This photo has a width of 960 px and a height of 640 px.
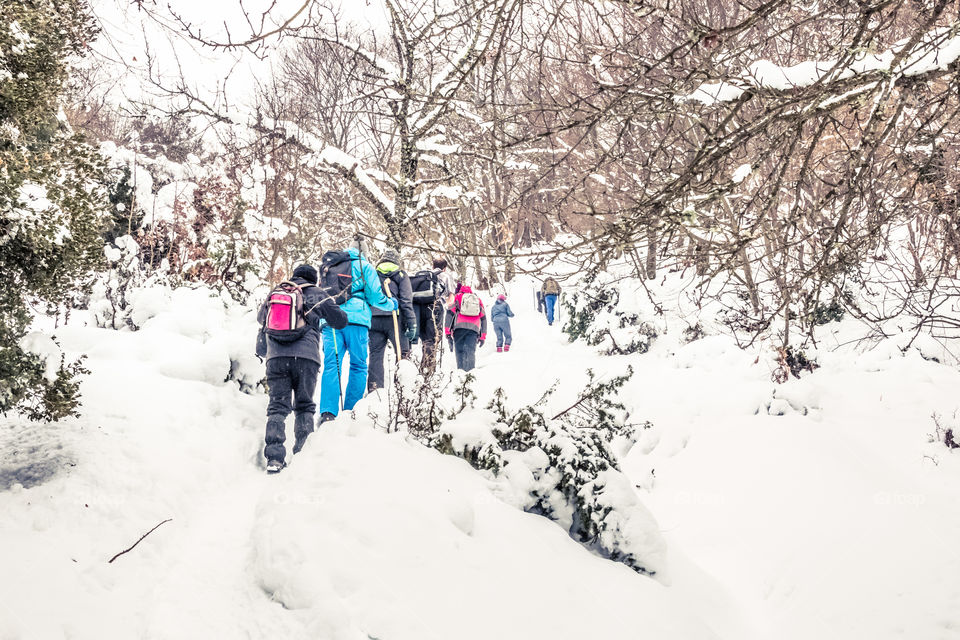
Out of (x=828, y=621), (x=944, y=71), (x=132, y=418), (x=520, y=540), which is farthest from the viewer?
(x=132, y=418)

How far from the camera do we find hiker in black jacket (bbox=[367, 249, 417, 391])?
21.3ft

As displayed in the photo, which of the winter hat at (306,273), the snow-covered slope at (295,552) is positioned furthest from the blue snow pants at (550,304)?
the snow-covered slope at (295,552)

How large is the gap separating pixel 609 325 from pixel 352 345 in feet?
25.1

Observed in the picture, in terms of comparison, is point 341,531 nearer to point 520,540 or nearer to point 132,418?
point 520,540

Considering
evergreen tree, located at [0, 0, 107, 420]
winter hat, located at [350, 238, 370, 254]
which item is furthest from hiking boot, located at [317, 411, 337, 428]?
evergreen tree, located at [0, 0, 107, 420]

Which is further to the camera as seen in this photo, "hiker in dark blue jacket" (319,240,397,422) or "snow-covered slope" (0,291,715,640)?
"hiker in dark blue jacket" (319,240,397,422)

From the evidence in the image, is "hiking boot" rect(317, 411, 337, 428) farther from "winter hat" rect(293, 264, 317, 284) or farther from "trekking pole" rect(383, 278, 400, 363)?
"winter hat" rect(293, 264, 317, 284)

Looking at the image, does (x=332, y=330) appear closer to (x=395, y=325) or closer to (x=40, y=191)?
(x=395, y=325)

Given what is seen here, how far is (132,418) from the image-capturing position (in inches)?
186

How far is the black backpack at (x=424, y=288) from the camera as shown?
26.2 ft

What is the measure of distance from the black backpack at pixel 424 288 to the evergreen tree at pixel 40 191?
449 cm

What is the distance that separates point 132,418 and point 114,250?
420 centimetres

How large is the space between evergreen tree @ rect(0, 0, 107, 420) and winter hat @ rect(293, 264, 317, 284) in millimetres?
1726

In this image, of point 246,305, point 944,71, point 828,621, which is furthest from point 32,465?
point 944,71
